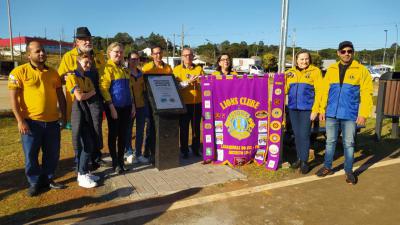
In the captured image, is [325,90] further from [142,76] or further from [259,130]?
[142,76]

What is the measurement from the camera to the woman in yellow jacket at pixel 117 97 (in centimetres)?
479

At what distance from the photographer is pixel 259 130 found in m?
5.68

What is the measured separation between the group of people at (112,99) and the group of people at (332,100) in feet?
0.04

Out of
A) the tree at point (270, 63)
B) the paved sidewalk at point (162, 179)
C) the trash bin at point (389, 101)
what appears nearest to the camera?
the paved sidewalk at point (162, 179)

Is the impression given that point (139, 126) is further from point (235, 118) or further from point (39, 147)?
point (39, 147)

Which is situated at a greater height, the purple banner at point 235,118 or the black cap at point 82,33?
the black cap at point 82,33

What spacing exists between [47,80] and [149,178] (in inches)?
76.0

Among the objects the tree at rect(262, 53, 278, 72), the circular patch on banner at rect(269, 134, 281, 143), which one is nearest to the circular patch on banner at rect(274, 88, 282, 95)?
the circular patch on banner at rect(269, 134, 281, 143)

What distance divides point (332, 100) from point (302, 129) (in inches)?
25.1

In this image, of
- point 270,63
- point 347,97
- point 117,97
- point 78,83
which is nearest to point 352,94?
point 347,97

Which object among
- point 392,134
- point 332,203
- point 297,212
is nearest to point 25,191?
point 297,212

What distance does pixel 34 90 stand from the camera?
4113 mm

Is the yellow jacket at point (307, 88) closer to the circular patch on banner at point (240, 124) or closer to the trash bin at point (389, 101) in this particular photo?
the circular patch on banner at point (240, 124)

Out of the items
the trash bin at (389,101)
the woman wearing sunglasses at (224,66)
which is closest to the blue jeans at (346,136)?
the woman wearing sunglasses at (224,66)
